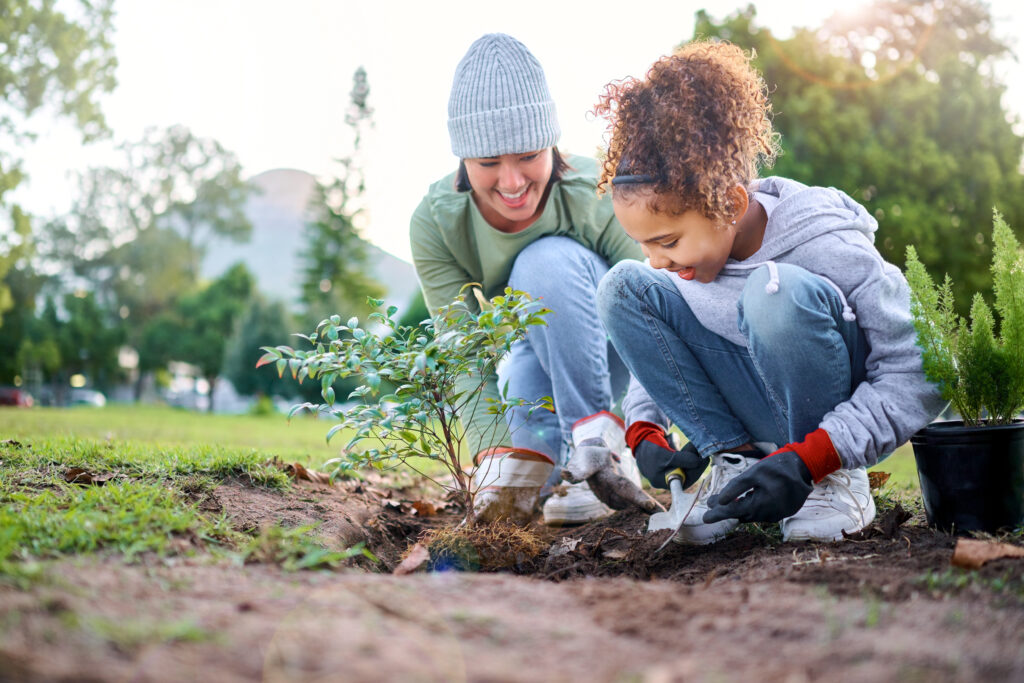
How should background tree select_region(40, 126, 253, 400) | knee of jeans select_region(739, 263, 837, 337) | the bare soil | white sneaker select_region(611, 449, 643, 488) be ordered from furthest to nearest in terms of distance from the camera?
background tree select_region(40, 126, 253, 400)
white sneaker select_region(611, 449, 643, 488)
knee of jeans select_region(739, 263, 837, 337)
the bare soil

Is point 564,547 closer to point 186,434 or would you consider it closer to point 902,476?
point 902,476

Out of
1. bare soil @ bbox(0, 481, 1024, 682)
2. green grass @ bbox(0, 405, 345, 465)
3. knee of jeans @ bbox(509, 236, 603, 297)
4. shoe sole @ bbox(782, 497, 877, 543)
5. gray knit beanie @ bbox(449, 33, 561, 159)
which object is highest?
gray knit beanie @ bbox(449, 33, 561, 159)

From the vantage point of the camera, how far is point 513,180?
310 cm

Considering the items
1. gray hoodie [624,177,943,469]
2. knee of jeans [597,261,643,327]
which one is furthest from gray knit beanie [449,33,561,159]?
gray hoodie [624,177,943,469]

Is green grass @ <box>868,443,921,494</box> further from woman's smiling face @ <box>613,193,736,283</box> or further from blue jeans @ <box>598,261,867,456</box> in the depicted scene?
woman's smiling face @ <box>613,193,736,283</box>

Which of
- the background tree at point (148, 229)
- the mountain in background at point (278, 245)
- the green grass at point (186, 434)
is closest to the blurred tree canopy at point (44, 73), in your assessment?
the green grass at point (186, 434)

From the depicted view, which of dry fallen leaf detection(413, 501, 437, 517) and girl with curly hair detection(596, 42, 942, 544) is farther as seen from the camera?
dry fallen leaf detection(413, 501, 437, 517)

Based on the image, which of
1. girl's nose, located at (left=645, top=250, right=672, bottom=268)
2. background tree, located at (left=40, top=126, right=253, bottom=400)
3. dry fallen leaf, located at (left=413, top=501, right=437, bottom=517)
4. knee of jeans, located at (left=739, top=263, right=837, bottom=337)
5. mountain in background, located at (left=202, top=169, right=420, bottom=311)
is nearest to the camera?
knee of jeans, located at (left=739, top=263, right=837, bottom=337)

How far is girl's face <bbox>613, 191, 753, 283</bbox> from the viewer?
240 centimetres

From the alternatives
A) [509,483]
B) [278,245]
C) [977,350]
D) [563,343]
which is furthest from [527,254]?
[278,245]

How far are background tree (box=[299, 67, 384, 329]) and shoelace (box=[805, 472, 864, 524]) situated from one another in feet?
92.6

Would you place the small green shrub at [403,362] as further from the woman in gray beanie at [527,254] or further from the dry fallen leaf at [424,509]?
the dry fallen leaf at [424,509]

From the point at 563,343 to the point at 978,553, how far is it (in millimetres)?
1584

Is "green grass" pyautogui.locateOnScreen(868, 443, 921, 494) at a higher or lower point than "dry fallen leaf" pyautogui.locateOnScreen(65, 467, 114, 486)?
lower
